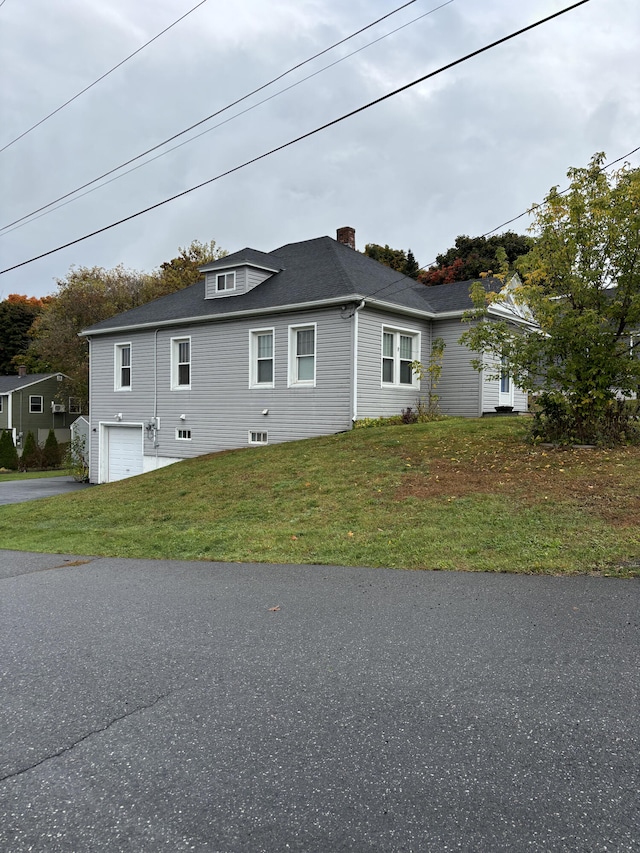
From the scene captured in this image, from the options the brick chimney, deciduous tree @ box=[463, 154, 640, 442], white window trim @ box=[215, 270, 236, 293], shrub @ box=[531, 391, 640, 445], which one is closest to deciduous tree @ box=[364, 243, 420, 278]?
the brick chimney

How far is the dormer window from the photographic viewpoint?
20.3 m

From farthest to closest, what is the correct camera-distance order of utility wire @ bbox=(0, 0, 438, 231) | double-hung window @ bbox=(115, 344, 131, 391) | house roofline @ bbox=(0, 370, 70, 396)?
house roofline @ bbox=(0, 370, 70, 396)
double-hung window @ bbox=(115, 344, 131, 391)
utility wire @ bbox=(0, 0, 438, 231)

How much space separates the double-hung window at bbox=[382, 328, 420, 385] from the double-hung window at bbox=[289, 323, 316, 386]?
6.65 feet

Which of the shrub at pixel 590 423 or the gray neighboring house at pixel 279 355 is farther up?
the gray neighboring house at pixel 279 355

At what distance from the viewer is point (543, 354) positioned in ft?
39.3

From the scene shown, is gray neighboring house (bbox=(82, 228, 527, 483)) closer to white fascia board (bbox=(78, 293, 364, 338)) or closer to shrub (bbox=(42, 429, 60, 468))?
white fascia board (bbox=(78, 293, 364, 338))

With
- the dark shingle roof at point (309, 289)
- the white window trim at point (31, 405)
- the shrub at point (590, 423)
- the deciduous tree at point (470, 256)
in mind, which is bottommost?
the shrub at point (590, 423)

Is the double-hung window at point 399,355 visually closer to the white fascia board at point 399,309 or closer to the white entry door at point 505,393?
the white fascia board at point 399,309

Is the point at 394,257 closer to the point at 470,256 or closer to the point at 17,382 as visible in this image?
the point at 470,256

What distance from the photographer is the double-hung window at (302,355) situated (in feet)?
57.8

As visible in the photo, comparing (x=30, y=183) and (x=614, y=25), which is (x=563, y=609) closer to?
(x=614, y=25)

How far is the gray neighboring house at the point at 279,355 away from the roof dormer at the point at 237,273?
0.04m

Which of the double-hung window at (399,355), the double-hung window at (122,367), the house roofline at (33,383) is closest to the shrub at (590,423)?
the double-hung window at (399,355)

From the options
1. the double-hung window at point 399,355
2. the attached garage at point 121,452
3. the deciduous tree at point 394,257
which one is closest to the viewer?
the double-hung window at point 399,355
